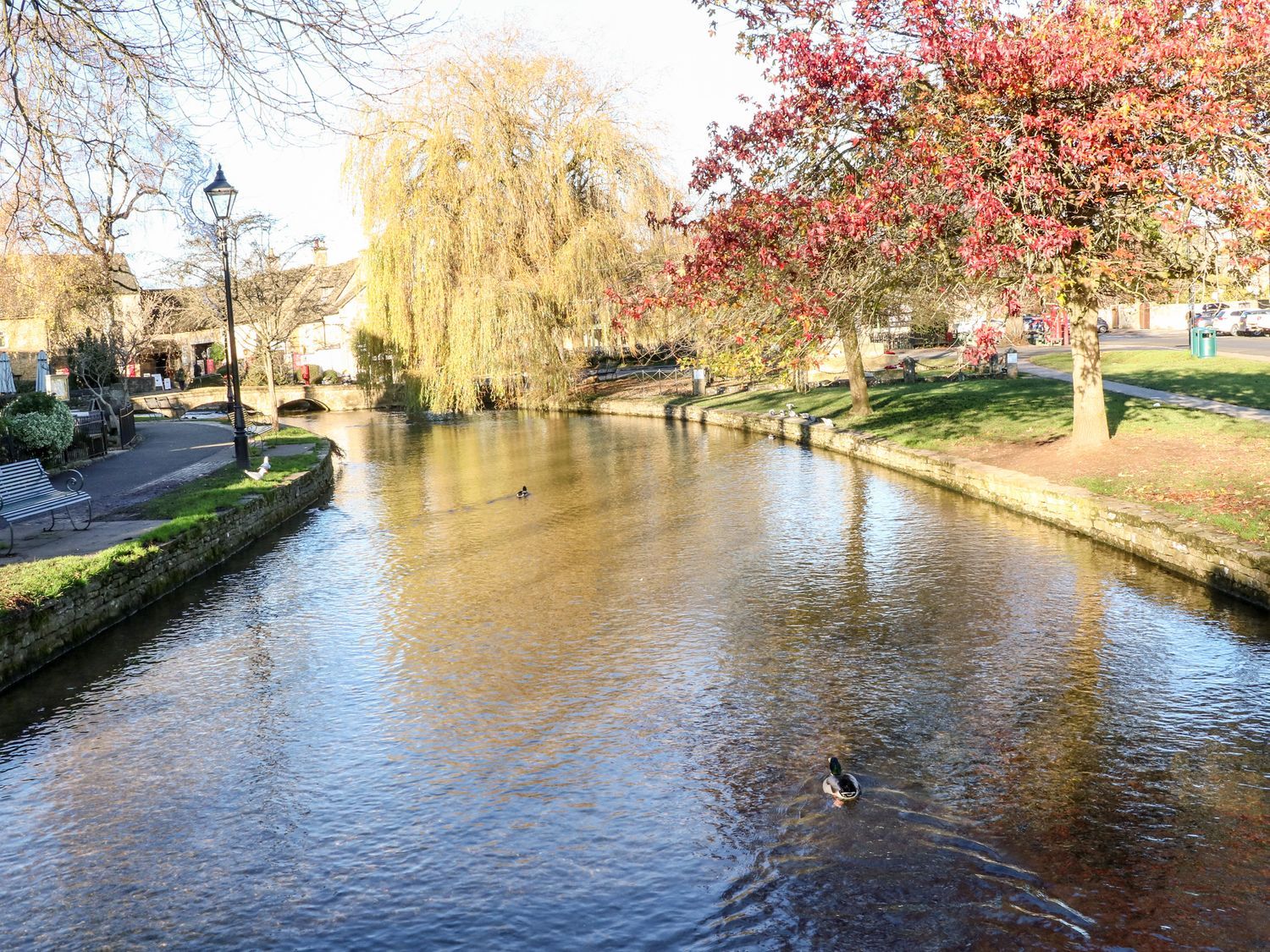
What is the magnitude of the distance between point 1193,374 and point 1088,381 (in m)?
11.9

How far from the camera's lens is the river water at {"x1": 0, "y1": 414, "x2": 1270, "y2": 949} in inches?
223

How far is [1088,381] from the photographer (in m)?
16.3

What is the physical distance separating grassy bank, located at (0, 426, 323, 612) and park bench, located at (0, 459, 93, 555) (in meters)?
1.01

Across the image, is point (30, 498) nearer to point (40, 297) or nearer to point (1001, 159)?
point (1001, 159)

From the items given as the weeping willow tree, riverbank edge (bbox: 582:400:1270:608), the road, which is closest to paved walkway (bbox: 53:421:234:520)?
the weeping willow tree

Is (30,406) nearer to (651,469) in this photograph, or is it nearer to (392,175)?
(651,469)

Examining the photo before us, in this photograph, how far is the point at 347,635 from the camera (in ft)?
36.1

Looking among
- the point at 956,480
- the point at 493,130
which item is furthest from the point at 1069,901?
the point at 493,130

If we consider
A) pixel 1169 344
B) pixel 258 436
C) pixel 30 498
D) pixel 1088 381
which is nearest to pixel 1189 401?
pixel 1088 381

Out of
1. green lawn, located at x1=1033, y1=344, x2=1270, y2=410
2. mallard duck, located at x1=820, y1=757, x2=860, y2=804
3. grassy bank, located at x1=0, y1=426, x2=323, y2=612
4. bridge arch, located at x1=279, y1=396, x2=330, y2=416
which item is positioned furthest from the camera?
bridge arch, located at x1=279, y1=396, x2=330, y2=416

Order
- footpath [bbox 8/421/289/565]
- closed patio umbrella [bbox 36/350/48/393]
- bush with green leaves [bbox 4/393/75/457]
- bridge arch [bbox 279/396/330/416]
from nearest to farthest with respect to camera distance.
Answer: footpath [bbox 8/421/289/565] < bush with green leaves [bbox 4/393/75/457] < closed patio umbrella [bbox 36/350/48/393] < bridge arch [bbox 279/396/330/416]

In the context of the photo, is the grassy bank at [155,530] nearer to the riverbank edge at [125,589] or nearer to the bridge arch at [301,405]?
the riverbank edge at [125,589]

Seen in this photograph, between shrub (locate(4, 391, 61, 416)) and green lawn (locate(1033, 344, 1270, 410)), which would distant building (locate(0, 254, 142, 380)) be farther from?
green lawn (locate(1033, 344, 1270, 410))

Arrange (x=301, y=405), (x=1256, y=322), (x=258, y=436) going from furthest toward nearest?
(x=301, y=405), (x=1256, y=322), (x=258, y=436)
